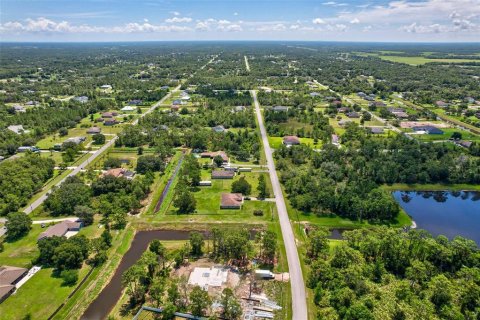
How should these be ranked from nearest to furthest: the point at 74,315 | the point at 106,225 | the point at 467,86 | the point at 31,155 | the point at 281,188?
1. the point at 74,315
2. the point at 106,225
3. the point at 281,188
4. the point at 31,155
5. the point at 467,86

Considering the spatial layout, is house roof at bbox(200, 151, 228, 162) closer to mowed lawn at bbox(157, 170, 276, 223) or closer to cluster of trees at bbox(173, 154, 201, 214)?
cluster of trees at bbox(173, 154, 201, 214)

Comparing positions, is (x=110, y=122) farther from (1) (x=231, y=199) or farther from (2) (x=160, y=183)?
(1) (x=231, y=199)

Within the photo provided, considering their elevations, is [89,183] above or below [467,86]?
below

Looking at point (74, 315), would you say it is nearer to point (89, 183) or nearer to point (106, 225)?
point (106, 225)

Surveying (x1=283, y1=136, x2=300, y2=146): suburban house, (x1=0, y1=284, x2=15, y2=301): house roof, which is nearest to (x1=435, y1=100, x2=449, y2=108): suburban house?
(x1=283, y1=136, x2=300, y2=146): suburban house

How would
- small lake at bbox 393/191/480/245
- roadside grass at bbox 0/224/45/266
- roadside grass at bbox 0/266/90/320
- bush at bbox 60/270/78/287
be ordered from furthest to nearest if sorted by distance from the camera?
small lake at bbox 393/191/480/245
roadside grass at bbox 0/224/45/266
bush at bbox 60/270/78/287
roadside grass at bbox 0/266/90/320

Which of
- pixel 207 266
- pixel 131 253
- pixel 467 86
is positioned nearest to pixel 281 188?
pixel 207 266

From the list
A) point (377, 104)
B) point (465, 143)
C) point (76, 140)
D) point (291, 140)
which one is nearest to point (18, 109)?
point (76, 140)
